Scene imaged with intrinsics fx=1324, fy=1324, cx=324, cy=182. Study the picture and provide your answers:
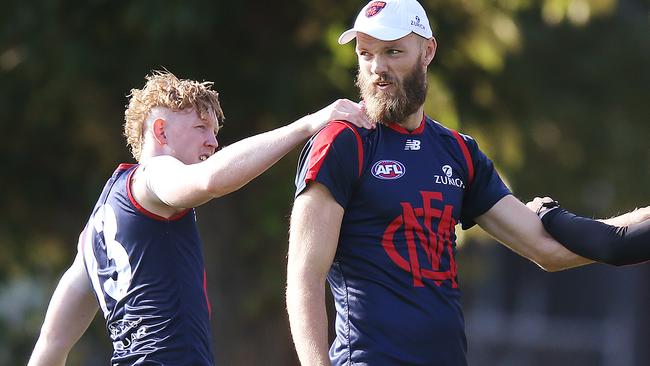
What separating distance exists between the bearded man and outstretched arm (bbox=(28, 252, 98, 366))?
107 cm

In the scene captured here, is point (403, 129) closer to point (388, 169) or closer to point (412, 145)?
point (412, 145)

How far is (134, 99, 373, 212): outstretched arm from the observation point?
4.97 metres

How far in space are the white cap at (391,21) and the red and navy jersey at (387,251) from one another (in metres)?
0.39

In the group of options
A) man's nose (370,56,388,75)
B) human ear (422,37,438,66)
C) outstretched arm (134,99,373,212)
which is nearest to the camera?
outstretched arm (134,99,373,212)

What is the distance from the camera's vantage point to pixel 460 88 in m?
12.9

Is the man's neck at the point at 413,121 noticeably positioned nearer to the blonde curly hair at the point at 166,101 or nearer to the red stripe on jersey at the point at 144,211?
the blonde curly hair at the point at 166,101

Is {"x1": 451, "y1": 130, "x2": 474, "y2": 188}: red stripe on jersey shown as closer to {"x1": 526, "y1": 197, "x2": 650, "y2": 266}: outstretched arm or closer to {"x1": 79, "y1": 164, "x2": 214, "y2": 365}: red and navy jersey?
{"x1": 526, "y1": 197, "x2": 650, "y2": 266}: outstretched arm

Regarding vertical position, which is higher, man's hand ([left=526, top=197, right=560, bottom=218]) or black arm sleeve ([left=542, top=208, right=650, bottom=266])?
man's hand ([left=526, top=197, right=560, bottom=218])

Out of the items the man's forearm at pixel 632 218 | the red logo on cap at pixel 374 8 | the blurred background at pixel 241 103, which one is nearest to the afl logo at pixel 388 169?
the red logo on cap at pixel 374 8

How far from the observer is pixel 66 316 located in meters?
5.69

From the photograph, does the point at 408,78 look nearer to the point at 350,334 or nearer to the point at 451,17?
the point at 350,334

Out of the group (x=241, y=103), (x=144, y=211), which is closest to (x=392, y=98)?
(x=144, y=211)

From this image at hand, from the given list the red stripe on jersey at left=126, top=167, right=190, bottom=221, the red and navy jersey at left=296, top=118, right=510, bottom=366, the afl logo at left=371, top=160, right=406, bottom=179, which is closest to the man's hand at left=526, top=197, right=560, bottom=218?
the red and navy jersey at left=296, top=118, right=510, bottom=366

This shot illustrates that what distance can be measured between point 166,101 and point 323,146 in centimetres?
81
